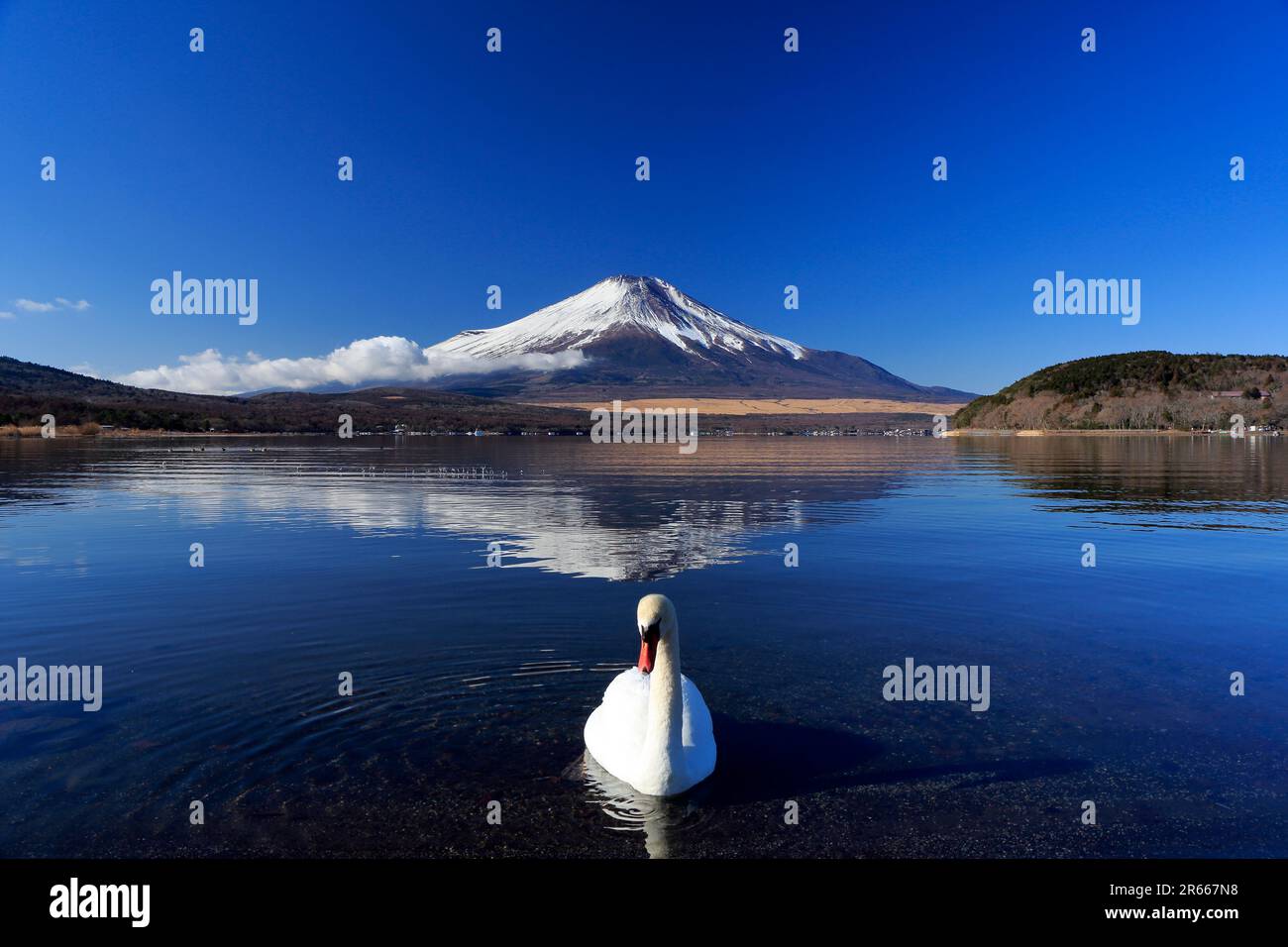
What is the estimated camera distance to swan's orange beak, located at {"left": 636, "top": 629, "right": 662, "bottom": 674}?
773 cm

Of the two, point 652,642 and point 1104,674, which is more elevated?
point 652,642

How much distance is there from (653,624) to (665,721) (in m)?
0.92

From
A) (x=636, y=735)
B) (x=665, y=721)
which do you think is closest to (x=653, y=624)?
(x=665, y=721)

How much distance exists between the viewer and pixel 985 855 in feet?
23.4

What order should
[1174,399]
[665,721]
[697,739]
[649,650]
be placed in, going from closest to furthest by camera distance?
[649,650] → [665,721] → [697,739] → [1174,399]

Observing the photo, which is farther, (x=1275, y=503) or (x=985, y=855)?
(x=1275, y=503)

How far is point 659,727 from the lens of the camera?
8.01 metres

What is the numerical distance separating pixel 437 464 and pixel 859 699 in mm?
55667

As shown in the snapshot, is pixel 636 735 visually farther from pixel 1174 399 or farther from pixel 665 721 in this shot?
pixel 1174 399

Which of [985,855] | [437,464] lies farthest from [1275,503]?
[437,464]

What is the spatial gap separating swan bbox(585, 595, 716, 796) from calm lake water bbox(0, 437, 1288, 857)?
0.75ft

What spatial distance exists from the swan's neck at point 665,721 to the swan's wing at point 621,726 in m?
0.18
